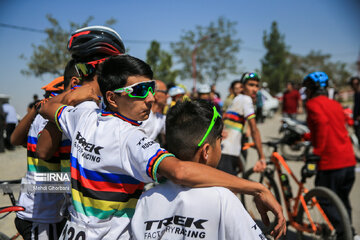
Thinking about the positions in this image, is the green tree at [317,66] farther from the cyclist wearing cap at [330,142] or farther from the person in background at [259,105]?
the cyclist wearing cap at [330,142]

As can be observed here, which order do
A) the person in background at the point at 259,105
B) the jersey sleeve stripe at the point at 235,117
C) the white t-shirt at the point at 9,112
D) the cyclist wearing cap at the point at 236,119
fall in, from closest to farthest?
the cyclist wearing cap at the point at 236,119, the jersey sleeve stripe at the point at 235,117, the white t-shirt at the point at 9,112, the person in background at the point at 259,105

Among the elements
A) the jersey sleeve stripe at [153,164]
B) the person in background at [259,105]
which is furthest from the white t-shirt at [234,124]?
the person in background at [259,105]

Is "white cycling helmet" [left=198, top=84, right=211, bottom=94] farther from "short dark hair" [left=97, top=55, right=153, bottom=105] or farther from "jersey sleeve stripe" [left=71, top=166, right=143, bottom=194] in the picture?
"jersey sleeve stripe" [left=71, top=166, right=143, bottom=194]

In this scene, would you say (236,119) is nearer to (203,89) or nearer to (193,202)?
(203,89)

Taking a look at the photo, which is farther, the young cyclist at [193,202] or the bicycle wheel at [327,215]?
the bicycle wheel at [327,215]

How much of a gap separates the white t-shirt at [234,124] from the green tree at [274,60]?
43474 millimetres

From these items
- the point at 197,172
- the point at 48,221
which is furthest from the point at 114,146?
the point at 48,221

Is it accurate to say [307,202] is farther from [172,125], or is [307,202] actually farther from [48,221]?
[48,221]

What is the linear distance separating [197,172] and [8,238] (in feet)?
6.65

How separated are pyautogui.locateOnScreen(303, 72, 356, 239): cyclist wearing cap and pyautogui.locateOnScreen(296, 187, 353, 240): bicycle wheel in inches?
12.1

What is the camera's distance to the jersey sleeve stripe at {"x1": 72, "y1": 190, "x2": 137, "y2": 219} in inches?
53.2

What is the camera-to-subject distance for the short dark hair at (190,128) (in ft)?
4.59

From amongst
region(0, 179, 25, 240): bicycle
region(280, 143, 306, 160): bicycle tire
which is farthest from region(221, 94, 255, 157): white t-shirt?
region(280, 143, 306, 160): bicycle tire

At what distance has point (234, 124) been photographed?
4.48 metres
